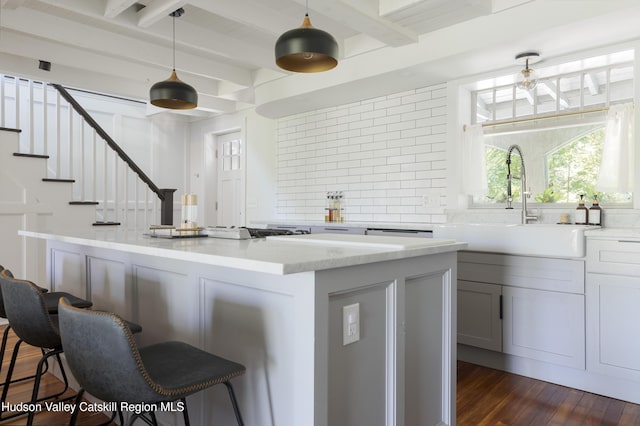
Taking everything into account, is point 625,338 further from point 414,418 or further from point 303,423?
point 303,423

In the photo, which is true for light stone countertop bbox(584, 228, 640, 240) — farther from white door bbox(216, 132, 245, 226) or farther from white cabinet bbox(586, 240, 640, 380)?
white door bbox(216, 132, 245, 226)

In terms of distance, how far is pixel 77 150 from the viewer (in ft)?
19.0

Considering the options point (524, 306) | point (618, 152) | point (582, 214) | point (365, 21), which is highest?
point (365, 21)

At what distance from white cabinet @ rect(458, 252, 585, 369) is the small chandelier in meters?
1.49

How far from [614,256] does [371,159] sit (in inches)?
104

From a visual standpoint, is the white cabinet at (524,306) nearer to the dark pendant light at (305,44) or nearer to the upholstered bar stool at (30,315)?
the dark pendant light at (305,44)

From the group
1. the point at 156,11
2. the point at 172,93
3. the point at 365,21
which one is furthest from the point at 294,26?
the point at 172,93

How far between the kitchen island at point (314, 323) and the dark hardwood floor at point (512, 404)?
23.6 inches

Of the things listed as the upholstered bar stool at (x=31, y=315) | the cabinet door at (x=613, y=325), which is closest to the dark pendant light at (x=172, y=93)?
the upholstered bar stool at (x=31, y=315)

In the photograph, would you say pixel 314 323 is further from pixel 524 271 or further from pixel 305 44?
pixel 524 271

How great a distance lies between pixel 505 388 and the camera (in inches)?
110

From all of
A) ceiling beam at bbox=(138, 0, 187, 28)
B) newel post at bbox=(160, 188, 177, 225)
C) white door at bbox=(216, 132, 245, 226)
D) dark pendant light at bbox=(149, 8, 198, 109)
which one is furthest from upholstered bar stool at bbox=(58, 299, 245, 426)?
white door at bbox=(216, 132, 245, 226)

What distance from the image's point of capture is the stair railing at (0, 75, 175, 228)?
488 cm

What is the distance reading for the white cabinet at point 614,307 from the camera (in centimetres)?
253
